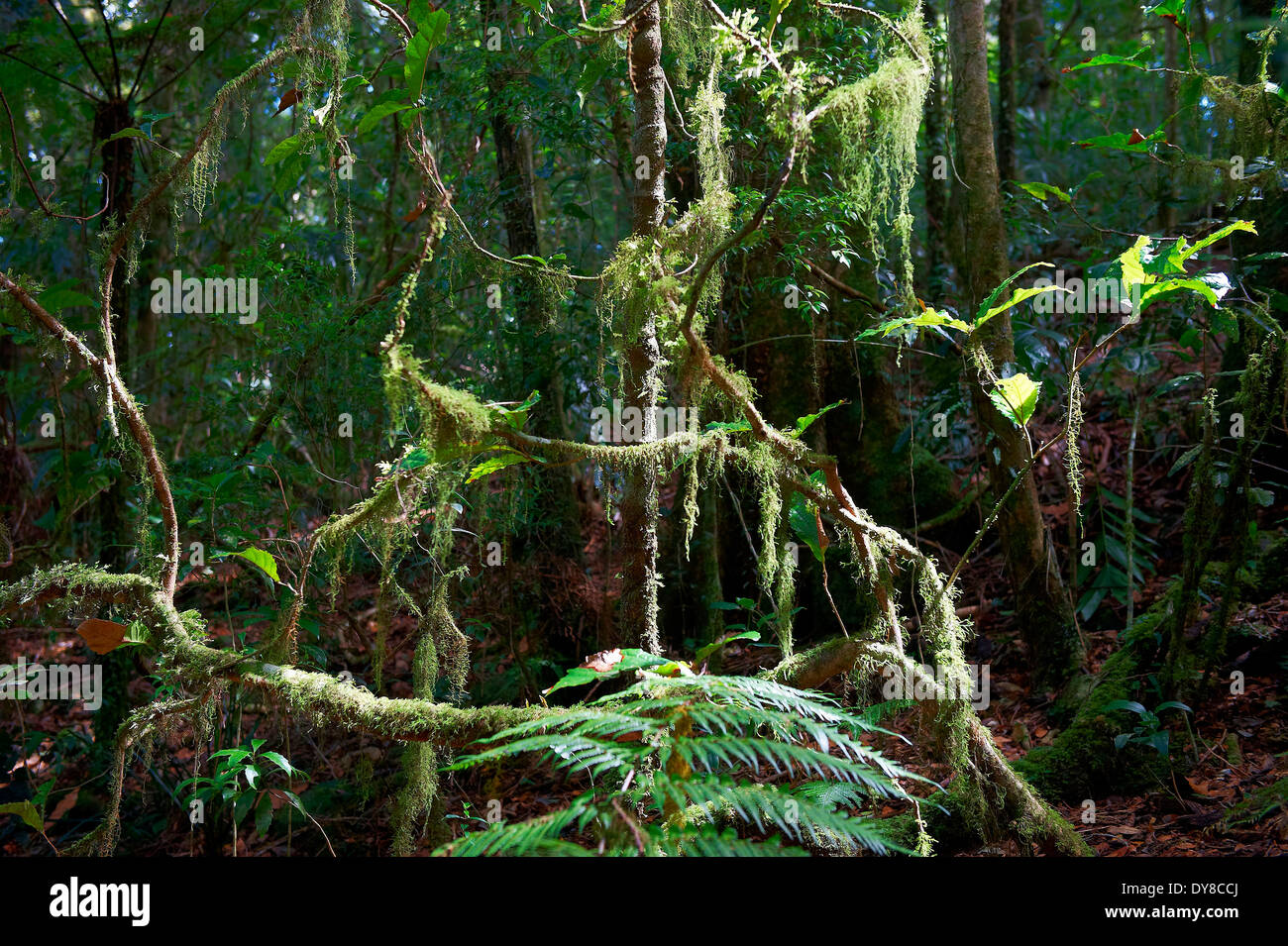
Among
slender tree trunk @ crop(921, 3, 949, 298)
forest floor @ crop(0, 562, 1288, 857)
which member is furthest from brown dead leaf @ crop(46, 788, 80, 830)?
slender tree trunk @ crop(921, 3, 949, 298)

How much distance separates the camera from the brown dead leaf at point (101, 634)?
241cm

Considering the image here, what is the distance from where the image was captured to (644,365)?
2605mm

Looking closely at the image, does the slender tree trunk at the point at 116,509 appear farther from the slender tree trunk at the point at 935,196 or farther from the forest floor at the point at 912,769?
the slender tree trunk at the point at 935,196

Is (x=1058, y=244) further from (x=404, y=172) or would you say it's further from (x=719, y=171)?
(x=719, y=171)

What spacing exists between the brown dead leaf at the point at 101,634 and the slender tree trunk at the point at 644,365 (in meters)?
1.42

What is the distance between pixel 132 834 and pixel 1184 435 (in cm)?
599

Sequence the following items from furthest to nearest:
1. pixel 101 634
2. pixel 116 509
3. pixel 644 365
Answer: pixel 116 509
pixel 644 365
pixel 101 634

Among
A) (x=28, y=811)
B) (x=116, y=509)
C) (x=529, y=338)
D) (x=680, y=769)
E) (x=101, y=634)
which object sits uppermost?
(x=529, y=338)

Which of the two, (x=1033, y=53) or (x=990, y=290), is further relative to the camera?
(x=1033, y=53)


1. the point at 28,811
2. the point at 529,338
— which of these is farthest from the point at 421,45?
the point at 28,811

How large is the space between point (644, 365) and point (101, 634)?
1686mm

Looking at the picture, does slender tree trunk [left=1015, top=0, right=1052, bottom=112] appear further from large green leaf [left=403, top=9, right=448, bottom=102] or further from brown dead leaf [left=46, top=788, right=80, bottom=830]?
brown dead leaf [left=46, top=788, right=80, bottom=830]

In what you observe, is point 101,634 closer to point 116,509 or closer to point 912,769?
point 116,509

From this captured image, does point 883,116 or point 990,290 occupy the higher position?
point 883,116
